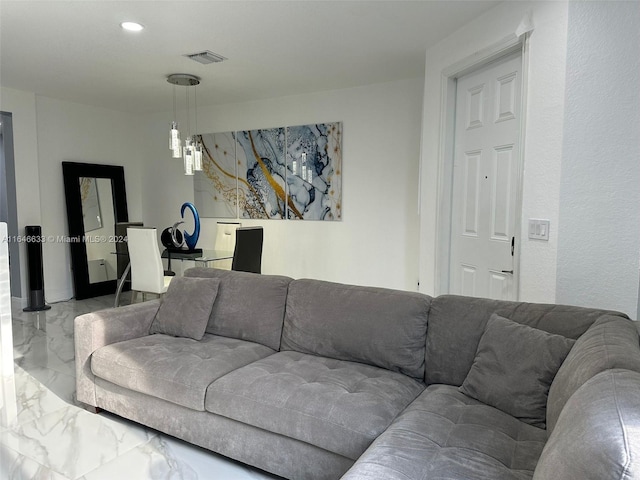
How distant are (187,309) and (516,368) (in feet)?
6.23

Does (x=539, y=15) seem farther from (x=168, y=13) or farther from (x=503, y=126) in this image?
(x=168, y=13)

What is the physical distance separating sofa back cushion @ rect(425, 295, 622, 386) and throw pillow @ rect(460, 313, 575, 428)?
0.09 meters

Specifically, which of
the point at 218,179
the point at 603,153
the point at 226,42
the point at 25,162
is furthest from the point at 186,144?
the point at 603,153

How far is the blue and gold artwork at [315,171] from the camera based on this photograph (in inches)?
195

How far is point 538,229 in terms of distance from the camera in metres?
2.47

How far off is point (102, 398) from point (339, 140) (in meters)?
3.44

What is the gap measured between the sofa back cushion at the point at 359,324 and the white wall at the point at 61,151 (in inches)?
172

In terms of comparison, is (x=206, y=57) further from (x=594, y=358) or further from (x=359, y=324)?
(x=594, y=358)

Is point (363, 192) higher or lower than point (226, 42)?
lower

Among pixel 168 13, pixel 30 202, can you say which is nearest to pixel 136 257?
pixel 30 202

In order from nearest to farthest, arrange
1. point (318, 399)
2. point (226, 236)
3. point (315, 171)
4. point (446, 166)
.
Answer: point (318, 399), point (446, 166), point (315, 171), point (226, 236)

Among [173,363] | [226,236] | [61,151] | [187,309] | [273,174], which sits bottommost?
[173,363]

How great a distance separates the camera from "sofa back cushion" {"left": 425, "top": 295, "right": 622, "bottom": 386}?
1.89 m

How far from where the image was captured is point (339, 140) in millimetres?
4906
